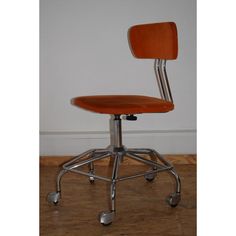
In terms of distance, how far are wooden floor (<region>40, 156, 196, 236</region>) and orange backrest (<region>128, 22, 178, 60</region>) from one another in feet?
2.32

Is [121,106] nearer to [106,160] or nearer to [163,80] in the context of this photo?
[163,80]

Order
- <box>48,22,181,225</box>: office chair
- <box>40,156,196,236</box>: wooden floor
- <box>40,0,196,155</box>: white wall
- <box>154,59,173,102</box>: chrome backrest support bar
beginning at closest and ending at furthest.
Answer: <box>40,156,196,236</box>: wooden floor, <box>48,22,181,225</box>: office chair, <box>154,59,173,102</box>: chrome backrest support bar, <box>40,0,196,155</box>: white wall

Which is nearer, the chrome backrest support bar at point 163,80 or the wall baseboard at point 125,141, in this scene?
the chrome backrest support bar at point 163,80

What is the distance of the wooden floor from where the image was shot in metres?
1.51

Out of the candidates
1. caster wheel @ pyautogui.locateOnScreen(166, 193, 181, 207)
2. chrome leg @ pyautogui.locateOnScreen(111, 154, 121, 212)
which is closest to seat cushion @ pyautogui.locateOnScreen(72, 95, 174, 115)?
chrome leg @ pyautogui.locateOnScreen(111, 154, 121, 212)

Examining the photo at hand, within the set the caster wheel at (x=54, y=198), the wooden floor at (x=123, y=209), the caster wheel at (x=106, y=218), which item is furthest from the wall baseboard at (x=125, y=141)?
the caster wheel at (x=106, y=218)

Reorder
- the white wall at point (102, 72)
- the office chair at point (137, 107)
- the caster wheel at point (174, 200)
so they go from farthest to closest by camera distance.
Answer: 1. the white wall at point (102, 72)
2. the caster wheel at point (174, 200)
3. the office chair at point (137, 107)

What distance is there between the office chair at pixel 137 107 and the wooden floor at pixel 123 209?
6 centimetres

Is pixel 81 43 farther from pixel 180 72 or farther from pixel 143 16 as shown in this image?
pixel 180 72

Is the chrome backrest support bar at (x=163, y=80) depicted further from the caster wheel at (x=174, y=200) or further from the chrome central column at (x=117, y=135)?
the caster wheel at (x=174, y=200)

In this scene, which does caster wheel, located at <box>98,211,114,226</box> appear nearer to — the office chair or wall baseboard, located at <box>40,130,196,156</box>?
the office chair

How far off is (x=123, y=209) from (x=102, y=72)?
1.09 metres

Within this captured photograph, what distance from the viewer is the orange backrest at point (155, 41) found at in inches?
74.0
